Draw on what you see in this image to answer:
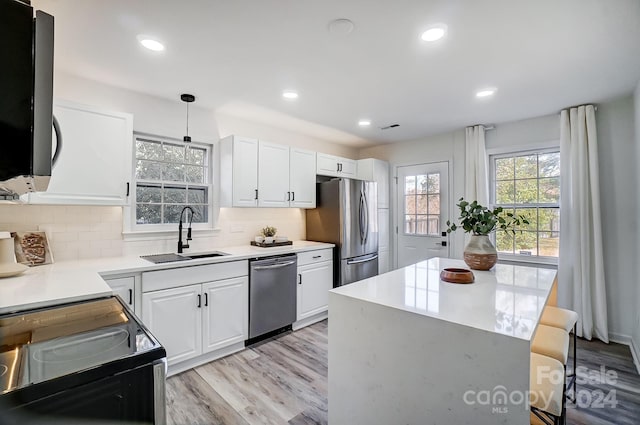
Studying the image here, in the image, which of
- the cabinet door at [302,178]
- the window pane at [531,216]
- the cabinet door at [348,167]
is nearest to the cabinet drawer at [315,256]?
the cabinet door at [302,178]

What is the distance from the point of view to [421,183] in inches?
182

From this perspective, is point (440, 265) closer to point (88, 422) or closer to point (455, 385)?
point (455, 385)

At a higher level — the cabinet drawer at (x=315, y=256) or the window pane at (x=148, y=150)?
the window pane at (x=148, y=150)

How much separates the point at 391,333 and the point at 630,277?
132 inches

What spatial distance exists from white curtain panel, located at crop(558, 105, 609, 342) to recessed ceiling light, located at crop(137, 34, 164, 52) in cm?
412

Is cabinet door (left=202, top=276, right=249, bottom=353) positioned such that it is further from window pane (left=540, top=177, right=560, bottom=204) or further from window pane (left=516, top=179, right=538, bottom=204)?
window pane (left=540, top=177, right=560, bottom=204)

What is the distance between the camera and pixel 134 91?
2.80 meters

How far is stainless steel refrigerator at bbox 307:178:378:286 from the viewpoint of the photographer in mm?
3852

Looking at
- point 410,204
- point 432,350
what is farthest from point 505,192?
point 432,350

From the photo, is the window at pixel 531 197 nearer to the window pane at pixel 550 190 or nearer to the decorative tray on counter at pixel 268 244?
the window pane at pixel 550 190

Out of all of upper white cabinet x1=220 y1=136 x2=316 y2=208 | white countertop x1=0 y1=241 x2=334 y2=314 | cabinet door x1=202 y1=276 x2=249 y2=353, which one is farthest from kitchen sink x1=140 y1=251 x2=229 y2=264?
upper white cabinet x1=220 y1=136 x2=316 y2=208

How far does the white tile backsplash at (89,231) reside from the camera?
7.48ft

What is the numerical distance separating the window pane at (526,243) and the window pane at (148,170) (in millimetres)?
4442

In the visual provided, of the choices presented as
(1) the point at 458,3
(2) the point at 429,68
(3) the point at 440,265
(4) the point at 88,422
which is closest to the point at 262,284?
(3) the point at 440,265
